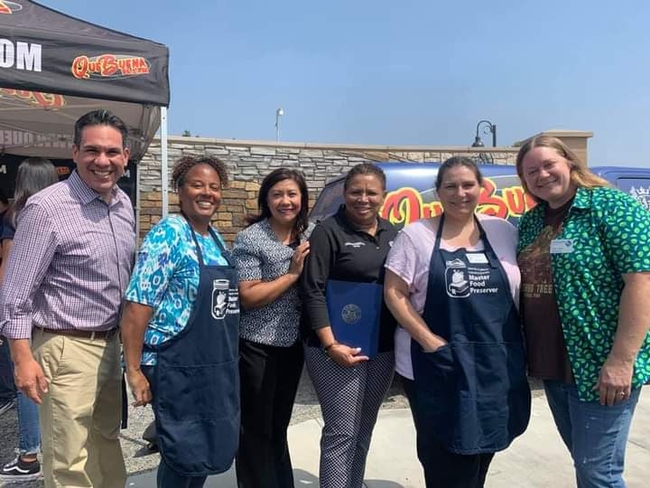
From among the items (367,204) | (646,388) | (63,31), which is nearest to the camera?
(367,204)

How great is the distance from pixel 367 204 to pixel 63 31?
2.20 m

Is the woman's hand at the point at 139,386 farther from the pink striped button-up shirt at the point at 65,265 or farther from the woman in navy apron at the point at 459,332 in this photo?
the woman in navy apron at the point at 459,332

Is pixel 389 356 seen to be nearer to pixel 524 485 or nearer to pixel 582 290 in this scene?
pixel 582 290

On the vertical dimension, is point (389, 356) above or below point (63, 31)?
below

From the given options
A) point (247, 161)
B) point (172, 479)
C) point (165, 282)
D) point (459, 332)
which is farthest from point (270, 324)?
point (247, 161)

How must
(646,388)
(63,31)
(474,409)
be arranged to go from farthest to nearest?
1. (646,388)
2. (63,31)
3. (474,409)

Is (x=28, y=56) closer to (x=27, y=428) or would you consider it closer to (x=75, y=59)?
(x=75, y=59)

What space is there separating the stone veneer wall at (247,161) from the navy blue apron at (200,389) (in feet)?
21.7

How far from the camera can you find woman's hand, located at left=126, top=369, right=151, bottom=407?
2.18 m

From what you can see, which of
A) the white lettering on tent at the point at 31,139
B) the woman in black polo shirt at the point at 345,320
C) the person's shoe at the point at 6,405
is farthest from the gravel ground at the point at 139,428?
the white lettering on tent at the point at 31,139

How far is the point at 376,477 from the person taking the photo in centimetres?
342

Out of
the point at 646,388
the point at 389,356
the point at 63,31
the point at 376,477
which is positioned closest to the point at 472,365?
the point at 389,356

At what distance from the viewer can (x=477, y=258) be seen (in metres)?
2.31

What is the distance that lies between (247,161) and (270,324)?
7.38 meters
